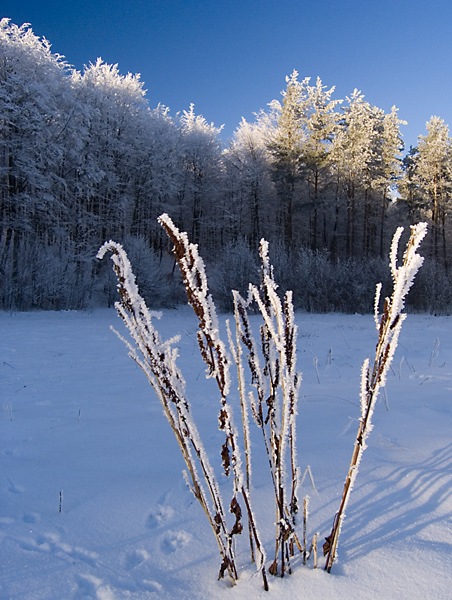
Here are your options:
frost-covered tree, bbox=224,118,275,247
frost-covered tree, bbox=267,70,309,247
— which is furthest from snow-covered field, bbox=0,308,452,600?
frost-covered tree, bbox=224,118,275,247

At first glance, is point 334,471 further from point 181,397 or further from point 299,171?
point 299,171

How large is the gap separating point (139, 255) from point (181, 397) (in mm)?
16849

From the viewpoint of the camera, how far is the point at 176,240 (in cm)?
116

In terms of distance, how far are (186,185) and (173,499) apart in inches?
1217

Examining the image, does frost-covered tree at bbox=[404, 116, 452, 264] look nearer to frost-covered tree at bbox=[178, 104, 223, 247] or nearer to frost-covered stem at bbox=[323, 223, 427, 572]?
frost-covered tree at bbox=[178, 104, 223, 247]

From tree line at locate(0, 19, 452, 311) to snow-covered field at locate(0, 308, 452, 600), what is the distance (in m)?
12.2

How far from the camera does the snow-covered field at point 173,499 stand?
1.29 meters

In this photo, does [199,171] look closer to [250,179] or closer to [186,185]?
[186,185]

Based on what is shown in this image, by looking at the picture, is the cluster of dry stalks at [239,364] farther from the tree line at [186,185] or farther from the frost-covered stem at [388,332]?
the tree line at [186,185]

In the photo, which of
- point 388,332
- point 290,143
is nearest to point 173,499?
point 388,332

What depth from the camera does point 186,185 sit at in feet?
102

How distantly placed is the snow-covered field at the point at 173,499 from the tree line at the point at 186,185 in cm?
1221

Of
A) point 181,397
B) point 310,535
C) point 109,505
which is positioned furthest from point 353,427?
point 181,397

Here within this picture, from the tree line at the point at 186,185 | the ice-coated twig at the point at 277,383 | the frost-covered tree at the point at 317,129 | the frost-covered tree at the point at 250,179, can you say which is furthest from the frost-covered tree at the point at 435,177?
the ice-coated twig at the point at 277,383
